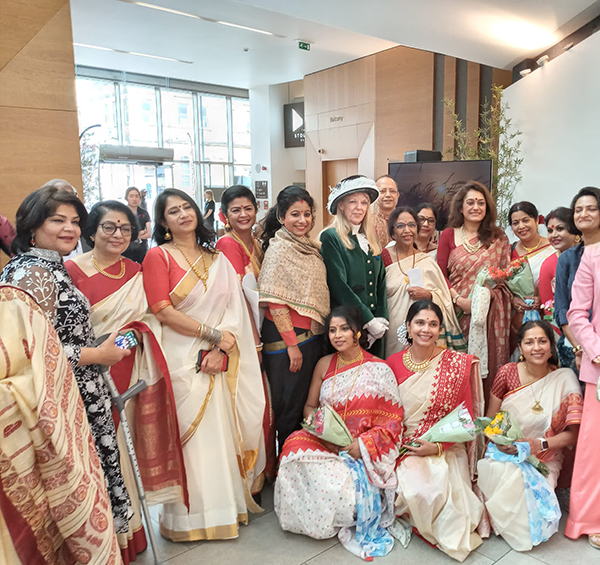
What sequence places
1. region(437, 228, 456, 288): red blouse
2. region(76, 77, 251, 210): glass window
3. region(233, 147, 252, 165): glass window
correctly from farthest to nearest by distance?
region(233, 147, 252, 165): glass window, region(76, 77, 251, 210): glass window, region(437, 228, 456, 288): red blouse

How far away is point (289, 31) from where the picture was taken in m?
7.66

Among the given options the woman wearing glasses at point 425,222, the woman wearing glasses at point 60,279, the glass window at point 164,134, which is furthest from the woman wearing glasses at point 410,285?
the glass window at point 164,134

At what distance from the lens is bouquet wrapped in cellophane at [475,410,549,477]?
2.30 m

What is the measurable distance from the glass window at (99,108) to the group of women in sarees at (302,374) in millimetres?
9807

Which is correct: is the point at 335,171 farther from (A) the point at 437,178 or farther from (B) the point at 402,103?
(A) the point at 437,178

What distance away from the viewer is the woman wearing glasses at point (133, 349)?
2.11 metres

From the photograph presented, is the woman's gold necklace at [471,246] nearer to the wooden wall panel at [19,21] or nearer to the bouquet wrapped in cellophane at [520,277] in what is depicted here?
the bouquet wrapped in cellophane at [520,277]

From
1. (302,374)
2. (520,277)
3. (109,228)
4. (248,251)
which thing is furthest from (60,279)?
(520,277)

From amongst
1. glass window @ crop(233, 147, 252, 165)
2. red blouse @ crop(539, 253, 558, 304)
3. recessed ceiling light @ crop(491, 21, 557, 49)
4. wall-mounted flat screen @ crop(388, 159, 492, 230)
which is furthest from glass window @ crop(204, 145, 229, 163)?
red blouse @ crop(539, 253, 558, 304)

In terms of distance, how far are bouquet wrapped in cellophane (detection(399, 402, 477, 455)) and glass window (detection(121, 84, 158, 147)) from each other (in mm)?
11049

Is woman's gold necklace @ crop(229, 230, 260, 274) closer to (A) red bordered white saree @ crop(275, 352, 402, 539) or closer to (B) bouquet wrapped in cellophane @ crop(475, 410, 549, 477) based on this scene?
(A) red bordered white saree @ crop(275, 352, 402, 539)

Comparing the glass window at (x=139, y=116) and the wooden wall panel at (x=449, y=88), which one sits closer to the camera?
the wooden wall panel at (x=449, y=88)

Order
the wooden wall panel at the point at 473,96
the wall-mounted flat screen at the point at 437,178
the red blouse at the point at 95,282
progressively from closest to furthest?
the red blouse at the point at 95,282 → the wall-mounted flat screen at the point at 437,178 → the wooden wall panel at the point at 473,96

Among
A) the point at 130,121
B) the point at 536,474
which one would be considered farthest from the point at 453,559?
the point at 130,121
